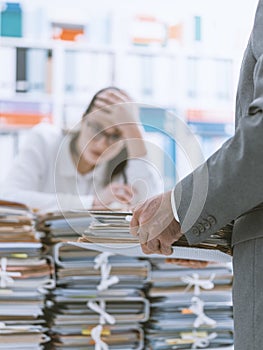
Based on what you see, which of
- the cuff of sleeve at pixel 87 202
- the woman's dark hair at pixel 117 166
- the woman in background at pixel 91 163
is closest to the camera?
the cuff of sleeve at pixel 87 202

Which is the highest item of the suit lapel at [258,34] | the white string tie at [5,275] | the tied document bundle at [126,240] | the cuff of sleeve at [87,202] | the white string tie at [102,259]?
the suit lapel at [258,34]

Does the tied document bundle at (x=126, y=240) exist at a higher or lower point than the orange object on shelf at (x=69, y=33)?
lower

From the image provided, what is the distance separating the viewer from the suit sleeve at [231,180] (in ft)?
3.38

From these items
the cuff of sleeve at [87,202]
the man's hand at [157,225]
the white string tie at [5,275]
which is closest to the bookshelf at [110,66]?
the cuff of sleeve at [87,202]

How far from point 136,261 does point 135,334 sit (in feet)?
0.57

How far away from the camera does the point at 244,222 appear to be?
3.74 ft

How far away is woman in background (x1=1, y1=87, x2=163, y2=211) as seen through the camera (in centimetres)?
217

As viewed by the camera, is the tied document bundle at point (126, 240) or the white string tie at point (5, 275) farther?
the white string tie at point (5, 275)

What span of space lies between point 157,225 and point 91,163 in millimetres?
1381

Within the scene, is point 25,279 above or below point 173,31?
below

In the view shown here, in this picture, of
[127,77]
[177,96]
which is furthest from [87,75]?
[177,96]

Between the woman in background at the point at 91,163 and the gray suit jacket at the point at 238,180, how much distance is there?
88 cm

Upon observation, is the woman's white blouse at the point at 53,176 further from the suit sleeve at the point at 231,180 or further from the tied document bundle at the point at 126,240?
the suit sleeve at the point at 231,180

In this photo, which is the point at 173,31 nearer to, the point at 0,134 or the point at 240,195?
the point at 0,134
